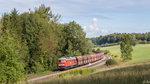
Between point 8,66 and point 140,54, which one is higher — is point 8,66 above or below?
above

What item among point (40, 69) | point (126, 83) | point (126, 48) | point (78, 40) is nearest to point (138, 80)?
point (126, 83)

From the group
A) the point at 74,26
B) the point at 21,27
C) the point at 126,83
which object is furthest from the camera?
the point at 74,26

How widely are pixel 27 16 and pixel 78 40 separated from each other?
2447 cm

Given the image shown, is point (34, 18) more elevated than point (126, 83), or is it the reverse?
point (34, 18)

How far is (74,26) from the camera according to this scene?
69375mm

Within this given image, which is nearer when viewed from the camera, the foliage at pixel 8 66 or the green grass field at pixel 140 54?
Answer: the foliage at pixel 8 66

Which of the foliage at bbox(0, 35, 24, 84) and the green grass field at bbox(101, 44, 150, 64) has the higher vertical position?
the foliage at bbox(0, 35, 24, 84)

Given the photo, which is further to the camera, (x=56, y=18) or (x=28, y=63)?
(x=56, y=18)

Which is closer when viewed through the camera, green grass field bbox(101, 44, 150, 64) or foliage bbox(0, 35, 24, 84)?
foliage bbox(0, 35, 24, 84)

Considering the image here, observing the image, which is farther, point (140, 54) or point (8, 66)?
point (140, 54)

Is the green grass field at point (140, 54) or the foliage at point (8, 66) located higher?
the foliage at point (8, 66)

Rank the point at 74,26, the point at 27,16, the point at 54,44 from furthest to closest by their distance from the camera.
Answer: the point at 74,26
the point at 54,44
the point at 27,16

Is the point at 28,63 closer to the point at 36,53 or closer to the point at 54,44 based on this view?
the point at 36,53

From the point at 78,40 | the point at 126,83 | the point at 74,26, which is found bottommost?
the point at 126,83
